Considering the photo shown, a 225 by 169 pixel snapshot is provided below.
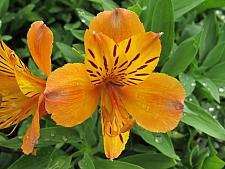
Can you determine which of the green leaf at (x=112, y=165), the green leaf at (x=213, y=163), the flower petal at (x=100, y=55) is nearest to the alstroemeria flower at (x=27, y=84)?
Answer: the flower petal at (x=100, y=55)

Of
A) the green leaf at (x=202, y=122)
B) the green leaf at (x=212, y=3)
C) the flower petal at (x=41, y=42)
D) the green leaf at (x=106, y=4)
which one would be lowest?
the green leaf at (x=202, y=122)

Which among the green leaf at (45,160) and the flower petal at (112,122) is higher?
the flower petal at (112,122)

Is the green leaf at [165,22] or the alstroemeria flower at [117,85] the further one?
the green leaf at [165,22]

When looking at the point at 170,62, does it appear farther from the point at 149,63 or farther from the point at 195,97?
the point at 149,63

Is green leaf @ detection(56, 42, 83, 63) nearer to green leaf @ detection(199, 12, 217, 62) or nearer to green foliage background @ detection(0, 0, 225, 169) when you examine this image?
green foliage background @ detection(0, 0, 225, 169)

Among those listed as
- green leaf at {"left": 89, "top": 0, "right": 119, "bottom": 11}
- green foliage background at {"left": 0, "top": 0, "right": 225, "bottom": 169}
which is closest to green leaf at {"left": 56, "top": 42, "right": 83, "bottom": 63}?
green foliage background at {"left": 0, "top": 0, "right": 225, "bottom": 169}

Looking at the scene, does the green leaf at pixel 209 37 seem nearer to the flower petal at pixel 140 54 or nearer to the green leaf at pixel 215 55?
the green leaf at pixel 215 55

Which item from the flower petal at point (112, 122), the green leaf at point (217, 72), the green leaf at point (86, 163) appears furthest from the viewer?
the green leaf at point (217, 72)

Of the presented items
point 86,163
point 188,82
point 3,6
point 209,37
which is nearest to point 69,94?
point 86,163
